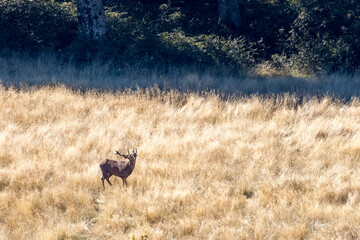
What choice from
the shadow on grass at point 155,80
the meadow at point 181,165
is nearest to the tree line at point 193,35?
the shadow on grass at point 155,80

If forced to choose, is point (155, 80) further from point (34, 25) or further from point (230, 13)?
point (230, 13)

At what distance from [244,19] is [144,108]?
1084 centimetres

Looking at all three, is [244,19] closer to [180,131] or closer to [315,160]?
[180,131]

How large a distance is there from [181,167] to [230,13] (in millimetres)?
13004

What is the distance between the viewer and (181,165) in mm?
6461

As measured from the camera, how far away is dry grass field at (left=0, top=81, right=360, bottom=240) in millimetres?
4949

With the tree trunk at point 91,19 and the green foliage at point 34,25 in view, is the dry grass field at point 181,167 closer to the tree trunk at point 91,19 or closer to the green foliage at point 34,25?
the tree trunk at point 91,19

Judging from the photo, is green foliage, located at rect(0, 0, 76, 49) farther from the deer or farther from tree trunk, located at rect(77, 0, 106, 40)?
the deer

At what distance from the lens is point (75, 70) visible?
13562mm

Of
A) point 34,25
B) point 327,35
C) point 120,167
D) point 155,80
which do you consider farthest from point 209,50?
point 120,167

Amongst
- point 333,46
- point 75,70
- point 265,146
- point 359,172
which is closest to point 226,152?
point 265,146

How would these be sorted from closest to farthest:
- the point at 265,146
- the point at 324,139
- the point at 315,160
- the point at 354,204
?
1. the point at 354,204
2. the point at 315,160
3. the point at 265,146
4. the point at 324,139

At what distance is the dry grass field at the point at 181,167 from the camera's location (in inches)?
195

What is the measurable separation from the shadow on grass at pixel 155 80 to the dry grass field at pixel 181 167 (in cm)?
102
